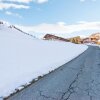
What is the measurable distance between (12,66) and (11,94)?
141 inches

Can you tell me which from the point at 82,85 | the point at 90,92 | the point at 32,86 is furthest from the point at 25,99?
the point at 82,85

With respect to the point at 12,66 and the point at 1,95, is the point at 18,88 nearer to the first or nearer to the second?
the point at 1,95

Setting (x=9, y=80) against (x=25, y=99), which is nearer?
(x=25, y=99)

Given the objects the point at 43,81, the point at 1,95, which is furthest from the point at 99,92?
the point at 1,95

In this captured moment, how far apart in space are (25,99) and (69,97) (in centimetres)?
135

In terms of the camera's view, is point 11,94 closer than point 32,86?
Yes

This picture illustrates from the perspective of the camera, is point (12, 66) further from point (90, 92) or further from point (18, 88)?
point (90, 92)

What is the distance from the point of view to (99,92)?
787 centimetres

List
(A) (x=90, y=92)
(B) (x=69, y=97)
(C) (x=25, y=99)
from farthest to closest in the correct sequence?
1. (A) (x=90, y=92)
2. (B) (x=69, y=97)
3. (C) (x=25, y=99)

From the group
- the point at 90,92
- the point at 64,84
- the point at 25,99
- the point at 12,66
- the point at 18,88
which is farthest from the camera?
the point at 12,66

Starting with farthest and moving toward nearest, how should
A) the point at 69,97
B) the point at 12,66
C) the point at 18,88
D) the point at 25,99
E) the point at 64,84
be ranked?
the point at 12,66 → the point at 64,84 → the point at 18,88 → the point at 69,97 → the point at 25,99

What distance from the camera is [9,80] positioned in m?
7.88

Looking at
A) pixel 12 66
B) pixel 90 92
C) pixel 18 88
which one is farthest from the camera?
pixel 12 66

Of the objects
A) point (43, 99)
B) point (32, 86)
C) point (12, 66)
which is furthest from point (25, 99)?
point (12, 66)
